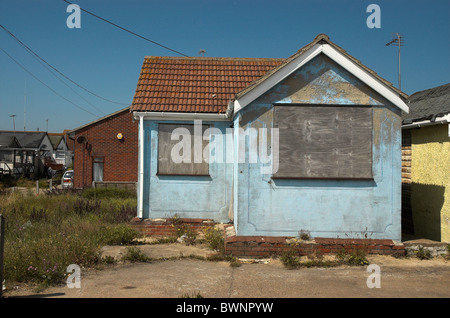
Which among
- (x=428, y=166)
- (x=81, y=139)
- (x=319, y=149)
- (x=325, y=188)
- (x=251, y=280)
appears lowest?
(x=251, y=280)

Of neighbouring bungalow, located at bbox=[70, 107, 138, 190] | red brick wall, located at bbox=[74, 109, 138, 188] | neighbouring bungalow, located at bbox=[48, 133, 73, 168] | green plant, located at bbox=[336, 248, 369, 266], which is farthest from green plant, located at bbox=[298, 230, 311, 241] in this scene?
neighbouring bungalow, located at bbox=[48, 133, 73, 168]

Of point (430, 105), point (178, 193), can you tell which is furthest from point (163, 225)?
point (430, 105)

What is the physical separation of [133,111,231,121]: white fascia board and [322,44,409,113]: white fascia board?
3235 mm

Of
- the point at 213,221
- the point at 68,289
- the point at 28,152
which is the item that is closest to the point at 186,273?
the point at 68,289

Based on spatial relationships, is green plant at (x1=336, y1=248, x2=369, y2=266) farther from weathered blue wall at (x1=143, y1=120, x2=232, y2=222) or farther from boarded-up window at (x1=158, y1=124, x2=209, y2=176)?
boarded-up window at (x1=158, y1=124, x2=209, y2=176)

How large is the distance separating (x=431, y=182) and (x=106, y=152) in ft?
63.8

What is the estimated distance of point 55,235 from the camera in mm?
7949

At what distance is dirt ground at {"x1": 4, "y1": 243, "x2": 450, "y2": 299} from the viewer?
562 cm

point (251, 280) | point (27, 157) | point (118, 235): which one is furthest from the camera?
point (27, 157)

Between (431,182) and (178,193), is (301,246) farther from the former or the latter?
(178,193)

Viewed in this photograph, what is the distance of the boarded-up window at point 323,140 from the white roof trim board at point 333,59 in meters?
0.47

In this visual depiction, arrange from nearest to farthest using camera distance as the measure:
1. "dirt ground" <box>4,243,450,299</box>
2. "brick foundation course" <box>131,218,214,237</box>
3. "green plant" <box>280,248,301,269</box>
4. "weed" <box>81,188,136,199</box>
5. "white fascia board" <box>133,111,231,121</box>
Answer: "dirt ground" <box>4,243,450,299</box>, "green plant" <box>280,248,301,269</box>, "brick foundation course" <box>131,218,214,237</box>, "white fascia board" <box>133,111,231,121</box>, "weed" <box>81,188,136,199</box>

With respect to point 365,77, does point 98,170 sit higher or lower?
lower

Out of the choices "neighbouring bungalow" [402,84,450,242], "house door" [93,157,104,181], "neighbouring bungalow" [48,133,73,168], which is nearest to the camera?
"neighbouring bungalow" [402,84,450,242]
